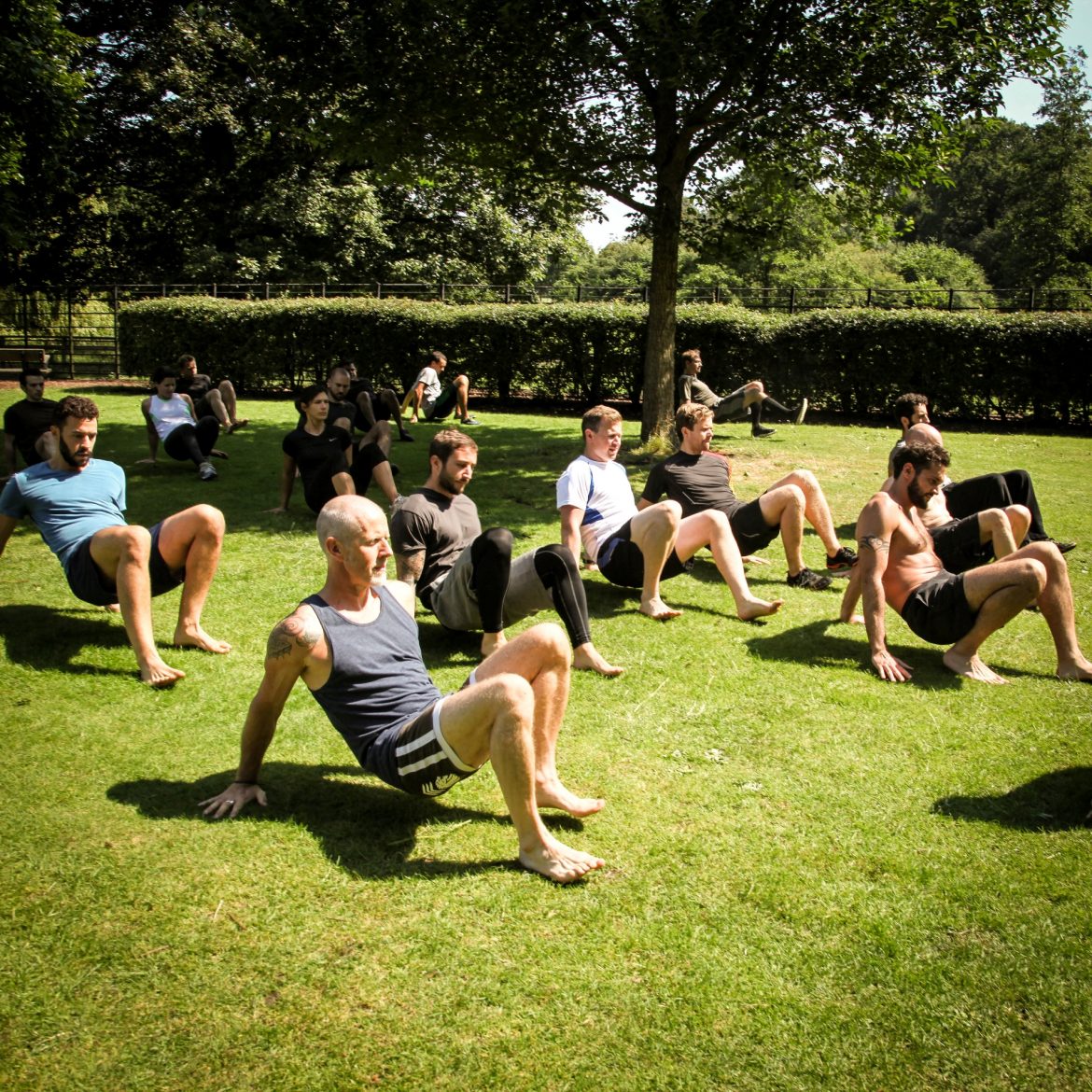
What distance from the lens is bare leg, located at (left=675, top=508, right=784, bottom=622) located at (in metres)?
7.12

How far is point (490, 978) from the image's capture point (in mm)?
3273

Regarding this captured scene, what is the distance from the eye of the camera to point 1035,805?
4.56 metres

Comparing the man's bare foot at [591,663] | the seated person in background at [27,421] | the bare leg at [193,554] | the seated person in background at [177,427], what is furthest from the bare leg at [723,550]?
the seated person in background at [27,421]

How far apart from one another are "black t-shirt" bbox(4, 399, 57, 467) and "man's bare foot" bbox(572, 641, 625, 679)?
7.46 meters

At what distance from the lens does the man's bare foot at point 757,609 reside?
708 centimetres

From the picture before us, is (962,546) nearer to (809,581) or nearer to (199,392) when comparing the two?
(809,581)

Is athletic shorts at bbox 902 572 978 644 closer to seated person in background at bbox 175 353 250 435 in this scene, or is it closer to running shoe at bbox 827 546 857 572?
running shoe at bbox 827 546 857 572

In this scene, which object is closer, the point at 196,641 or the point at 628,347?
the point at 196,641

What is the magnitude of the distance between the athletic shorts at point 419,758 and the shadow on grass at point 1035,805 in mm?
2353

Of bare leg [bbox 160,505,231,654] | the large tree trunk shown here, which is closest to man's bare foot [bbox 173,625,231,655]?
bare leg [bbox 160,505,231,654]

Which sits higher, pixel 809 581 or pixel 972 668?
pixel 809 581

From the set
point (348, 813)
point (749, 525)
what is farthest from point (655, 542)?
point (348, 813)

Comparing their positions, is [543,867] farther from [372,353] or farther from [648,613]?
[372,353]

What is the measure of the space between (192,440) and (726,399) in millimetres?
8331
